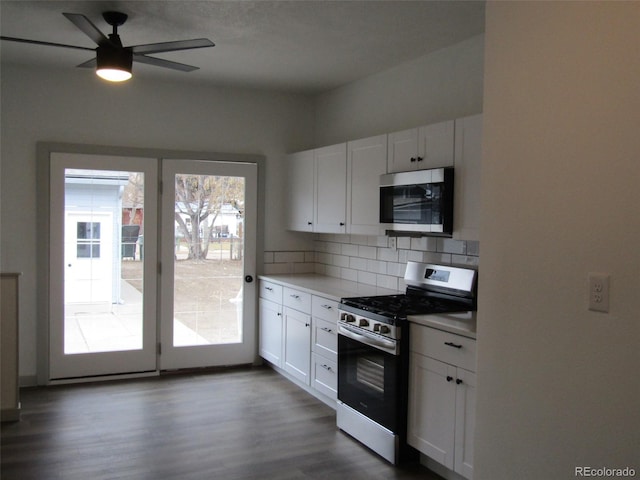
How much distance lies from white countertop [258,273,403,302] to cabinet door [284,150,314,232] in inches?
18.3

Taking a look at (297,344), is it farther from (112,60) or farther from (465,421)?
(112,60)

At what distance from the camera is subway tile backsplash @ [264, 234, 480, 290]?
13.0 feet

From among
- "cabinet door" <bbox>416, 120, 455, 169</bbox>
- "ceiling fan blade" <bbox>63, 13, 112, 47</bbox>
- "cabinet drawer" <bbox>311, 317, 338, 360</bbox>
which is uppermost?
"ceiling fan blade" <bbox>63, 13, 112, 47</bbox>

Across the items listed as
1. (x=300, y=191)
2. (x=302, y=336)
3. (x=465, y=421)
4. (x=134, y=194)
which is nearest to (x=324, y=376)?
(x=302, y=336)

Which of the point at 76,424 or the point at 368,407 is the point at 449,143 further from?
the point at 76,424

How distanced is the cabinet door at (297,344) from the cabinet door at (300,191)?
861 millimetres

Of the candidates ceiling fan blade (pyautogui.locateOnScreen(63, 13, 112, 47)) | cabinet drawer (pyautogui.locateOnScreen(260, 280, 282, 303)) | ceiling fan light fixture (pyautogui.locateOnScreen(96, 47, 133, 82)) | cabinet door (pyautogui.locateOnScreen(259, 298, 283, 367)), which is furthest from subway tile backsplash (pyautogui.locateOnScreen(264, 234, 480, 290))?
ceiling fan blade (pyautogui.locateOnScreen(63, 13, 112, 47))

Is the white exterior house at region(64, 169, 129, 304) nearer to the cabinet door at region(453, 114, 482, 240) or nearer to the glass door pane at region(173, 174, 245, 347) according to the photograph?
the glass door pane at region(173, 174, 245, 347)

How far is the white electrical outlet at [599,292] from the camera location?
1924mm

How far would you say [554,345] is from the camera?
2117mm

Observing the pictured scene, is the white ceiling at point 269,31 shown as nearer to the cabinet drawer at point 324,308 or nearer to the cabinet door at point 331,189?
the cabinet door at point 331,189
